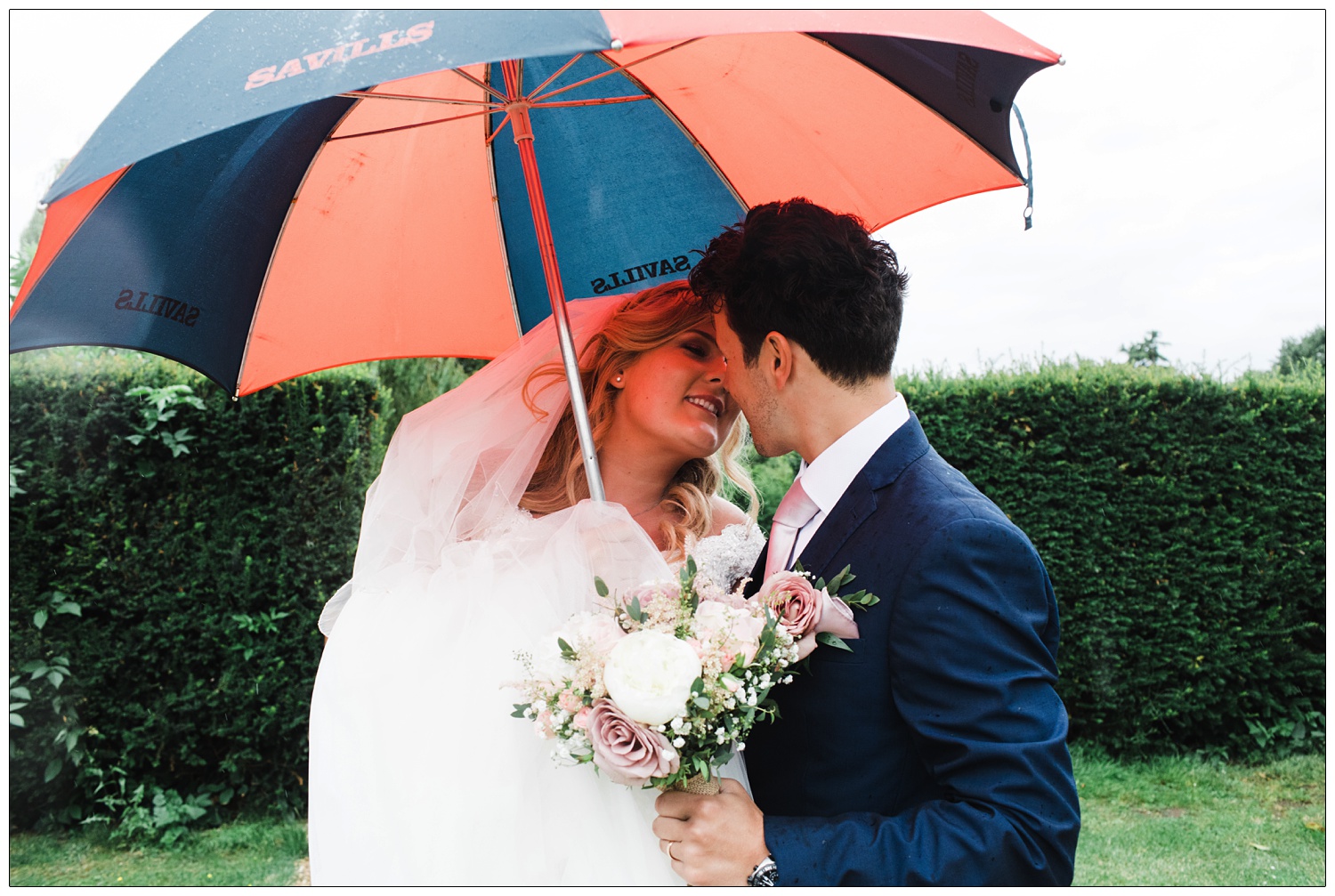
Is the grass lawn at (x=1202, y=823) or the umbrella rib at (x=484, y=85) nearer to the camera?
the umbrella rib at (x=484, y=85)

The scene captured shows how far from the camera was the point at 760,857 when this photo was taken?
1921 millimetres

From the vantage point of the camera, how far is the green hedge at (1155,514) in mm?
6793

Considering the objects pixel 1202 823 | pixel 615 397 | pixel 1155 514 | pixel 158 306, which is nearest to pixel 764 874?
pixel 615 397

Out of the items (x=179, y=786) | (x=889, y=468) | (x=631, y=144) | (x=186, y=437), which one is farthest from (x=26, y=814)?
(x=889, y=468)

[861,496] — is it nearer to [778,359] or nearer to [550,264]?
[778,359]

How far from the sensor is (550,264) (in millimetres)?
2783

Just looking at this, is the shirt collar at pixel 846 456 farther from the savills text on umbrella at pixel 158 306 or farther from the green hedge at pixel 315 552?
the green hedge at pixel 315 552

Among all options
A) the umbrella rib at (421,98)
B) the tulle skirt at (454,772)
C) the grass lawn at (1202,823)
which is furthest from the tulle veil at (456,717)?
the grass lawn at (1202,823)

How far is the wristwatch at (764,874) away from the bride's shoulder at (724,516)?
1.49 meters

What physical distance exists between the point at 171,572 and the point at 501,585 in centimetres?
423

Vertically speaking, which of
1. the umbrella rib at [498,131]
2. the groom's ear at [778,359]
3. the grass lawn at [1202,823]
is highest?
the umbrella rib at [498,131]

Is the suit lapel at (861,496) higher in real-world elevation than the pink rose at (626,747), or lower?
higher

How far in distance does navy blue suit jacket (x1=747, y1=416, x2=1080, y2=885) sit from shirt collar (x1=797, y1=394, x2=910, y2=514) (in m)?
0.04

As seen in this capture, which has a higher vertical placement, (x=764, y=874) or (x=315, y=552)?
(x=764, y=874)
